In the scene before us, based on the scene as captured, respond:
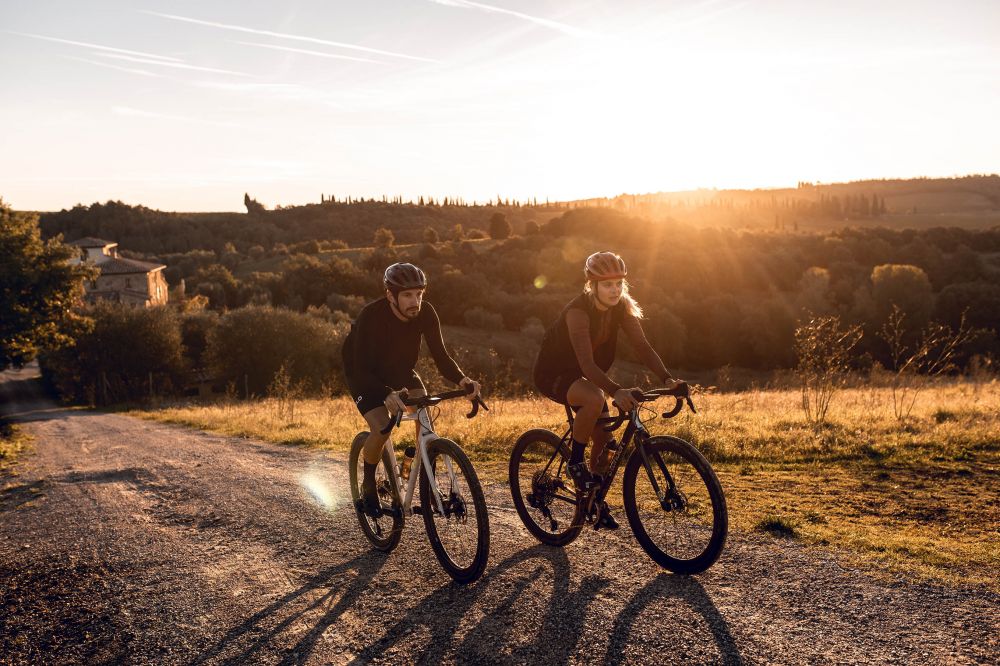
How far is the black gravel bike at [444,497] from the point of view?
4934 millimetres

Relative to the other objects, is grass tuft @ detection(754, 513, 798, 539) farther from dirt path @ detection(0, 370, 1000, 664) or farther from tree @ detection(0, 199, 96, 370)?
tree @ detection(0, 199, 96, 370)

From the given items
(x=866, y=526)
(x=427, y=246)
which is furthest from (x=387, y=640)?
(x=427, y=246)

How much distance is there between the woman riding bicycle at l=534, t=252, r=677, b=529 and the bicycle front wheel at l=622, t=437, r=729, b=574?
1.07 ft

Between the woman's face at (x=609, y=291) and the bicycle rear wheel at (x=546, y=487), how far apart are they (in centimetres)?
131

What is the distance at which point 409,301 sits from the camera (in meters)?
5.54

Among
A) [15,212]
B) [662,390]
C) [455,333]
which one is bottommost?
[455,333]

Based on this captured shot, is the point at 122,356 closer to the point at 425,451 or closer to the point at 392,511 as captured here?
the point at 392,511

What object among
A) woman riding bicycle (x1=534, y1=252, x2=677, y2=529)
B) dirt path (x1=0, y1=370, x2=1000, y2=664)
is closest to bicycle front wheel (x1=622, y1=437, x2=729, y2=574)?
dirt path (x1=0, y1=370, x2=1000, y2=664)

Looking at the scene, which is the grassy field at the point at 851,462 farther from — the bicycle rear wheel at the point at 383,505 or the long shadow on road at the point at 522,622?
the bicycle rear wheel at the point at 383,505

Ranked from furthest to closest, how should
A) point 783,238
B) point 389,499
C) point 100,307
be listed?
point 783,238
point 100,307
point 389,499

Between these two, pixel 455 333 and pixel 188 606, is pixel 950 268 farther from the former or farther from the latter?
pixel 188 606

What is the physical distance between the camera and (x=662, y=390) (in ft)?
15.4

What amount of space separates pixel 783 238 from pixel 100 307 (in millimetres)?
80518

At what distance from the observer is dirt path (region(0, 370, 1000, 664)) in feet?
13.2
